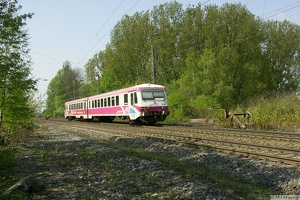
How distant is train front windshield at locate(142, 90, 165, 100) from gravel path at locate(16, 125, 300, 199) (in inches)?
445

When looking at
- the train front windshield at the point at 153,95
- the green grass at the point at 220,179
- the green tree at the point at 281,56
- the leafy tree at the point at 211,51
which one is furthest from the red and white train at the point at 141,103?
the green tree at the point at 281,56

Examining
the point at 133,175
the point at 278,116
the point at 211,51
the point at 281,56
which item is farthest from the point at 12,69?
the point at 281,56

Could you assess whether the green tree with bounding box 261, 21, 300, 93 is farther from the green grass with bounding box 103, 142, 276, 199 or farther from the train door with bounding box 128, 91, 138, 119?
the green grass with bounding box 103, 142, 276, 199

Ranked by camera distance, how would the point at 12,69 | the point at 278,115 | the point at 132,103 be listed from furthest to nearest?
the point at 132,103, the point at 278,115, the point at 12,69

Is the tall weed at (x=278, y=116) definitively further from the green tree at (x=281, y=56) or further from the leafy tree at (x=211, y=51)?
the green tree at (x=281, y=56)

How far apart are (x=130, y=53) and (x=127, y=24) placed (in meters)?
4.42

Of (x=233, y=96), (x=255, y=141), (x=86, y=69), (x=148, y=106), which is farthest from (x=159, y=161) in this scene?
(x=86, y=69)

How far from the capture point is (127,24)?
4884cm

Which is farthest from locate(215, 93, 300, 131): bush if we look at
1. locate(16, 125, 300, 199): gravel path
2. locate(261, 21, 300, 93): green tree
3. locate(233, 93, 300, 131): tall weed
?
locate(261, 21, 300, 93): green tree

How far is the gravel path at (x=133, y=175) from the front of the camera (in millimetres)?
6320

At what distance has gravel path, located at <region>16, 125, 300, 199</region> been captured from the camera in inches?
249

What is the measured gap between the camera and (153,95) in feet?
76.2

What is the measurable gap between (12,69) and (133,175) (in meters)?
6.48

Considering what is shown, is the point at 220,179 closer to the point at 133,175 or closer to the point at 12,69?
the point at 133,175
